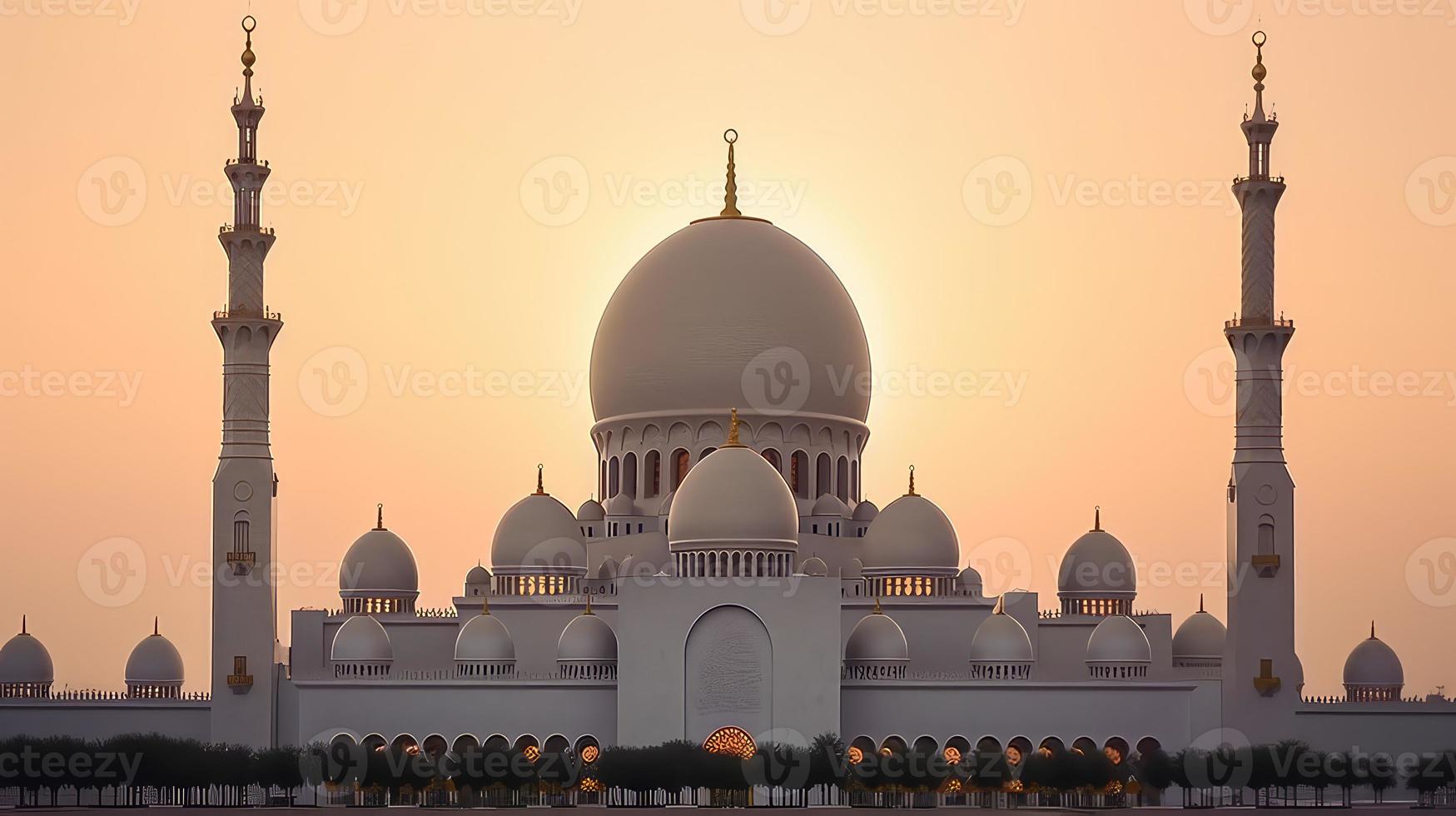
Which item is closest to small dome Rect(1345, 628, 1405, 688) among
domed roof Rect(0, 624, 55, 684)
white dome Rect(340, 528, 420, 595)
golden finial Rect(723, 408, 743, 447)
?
golden finial Rect(723, 408, 743, 447)

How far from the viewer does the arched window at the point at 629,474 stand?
2457 inches

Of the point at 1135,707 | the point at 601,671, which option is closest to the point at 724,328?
the point at 601,671

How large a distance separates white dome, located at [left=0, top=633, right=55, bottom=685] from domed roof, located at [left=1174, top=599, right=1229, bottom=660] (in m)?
26.2

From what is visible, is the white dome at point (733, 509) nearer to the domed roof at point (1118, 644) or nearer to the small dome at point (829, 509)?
the small dome at point (829, 509)

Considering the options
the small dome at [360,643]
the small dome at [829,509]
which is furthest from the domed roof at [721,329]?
the small dome at [360,643]

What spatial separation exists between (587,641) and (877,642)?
20.5ft

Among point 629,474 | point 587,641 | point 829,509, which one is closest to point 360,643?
point 587,641

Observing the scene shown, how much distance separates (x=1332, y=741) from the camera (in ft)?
181

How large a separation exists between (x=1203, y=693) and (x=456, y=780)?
15.8m

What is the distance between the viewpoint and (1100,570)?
62031 mm

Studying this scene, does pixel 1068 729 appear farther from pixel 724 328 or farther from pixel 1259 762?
pixel 724 328

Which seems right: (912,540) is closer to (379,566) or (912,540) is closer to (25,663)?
(379,566)

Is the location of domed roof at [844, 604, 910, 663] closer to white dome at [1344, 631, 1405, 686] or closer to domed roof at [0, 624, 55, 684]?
white dome at [1344, 631, 1405, 686]

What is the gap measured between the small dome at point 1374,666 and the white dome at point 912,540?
30.7 feet
